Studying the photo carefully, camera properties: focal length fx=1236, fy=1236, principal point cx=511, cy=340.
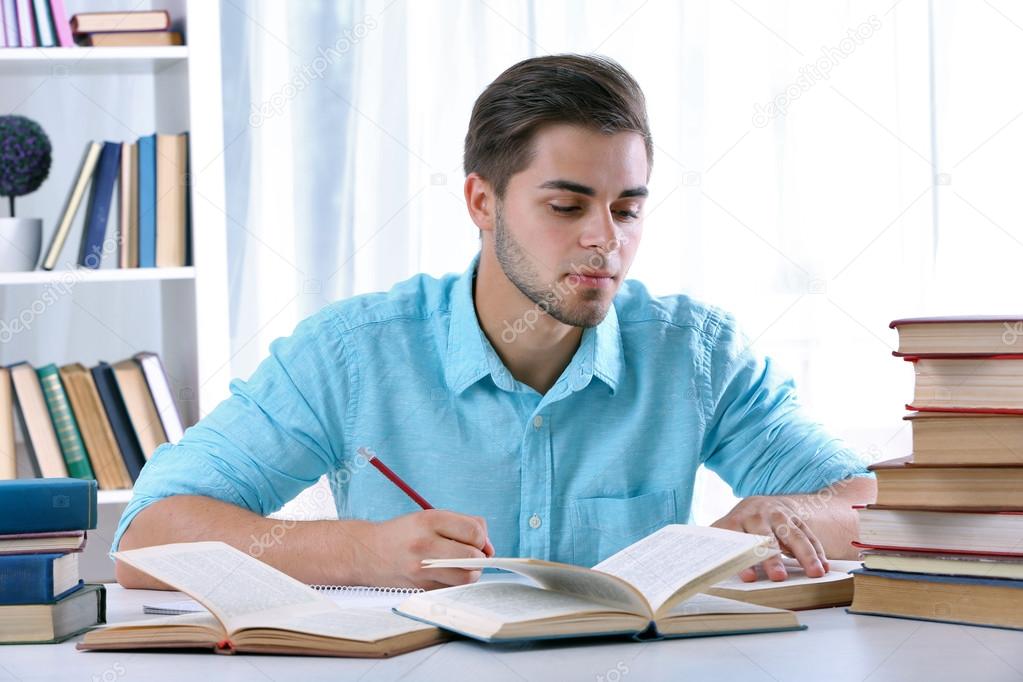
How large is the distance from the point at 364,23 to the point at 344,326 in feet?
4.34

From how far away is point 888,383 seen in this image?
2875 millimetres

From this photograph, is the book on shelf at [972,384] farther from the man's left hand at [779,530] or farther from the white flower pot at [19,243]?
the white flower pot at [19,243]

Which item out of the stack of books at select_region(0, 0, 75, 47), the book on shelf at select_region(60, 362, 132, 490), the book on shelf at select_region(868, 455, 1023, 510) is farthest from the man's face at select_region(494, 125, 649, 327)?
the stack of books at select_region(0, 0, 75, 47)

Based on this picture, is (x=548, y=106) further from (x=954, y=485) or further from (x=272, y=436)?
(x=954, y=485)

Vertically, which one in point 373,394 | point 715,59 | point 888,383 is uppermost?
point 715,59

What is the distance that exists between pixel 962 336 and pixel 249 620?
2.15 feet

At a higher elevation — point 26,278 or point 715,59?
point 715,59

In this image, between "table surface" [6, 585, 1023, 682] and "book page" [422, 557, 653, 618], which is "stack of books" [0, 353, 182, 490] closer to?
"table surface" [6, 585, 1023, 682]

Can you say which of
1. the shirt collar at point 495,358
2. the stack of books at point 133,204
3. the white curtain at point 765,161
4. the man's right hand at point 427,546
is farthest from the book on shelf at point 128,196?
the man's right hand at point 427,546

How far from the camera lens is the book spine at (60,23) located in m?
2.38

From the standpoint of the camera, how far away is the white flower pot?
237 cm

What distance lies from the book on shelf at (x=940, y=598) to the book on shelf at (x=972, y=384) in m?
0.15

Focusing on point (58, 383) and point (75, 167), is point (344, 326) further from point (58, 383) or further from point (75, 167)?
point (75, 167)

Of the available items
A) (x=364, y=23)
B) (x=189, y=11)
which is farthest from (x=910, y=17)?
(x=189, y=11)
